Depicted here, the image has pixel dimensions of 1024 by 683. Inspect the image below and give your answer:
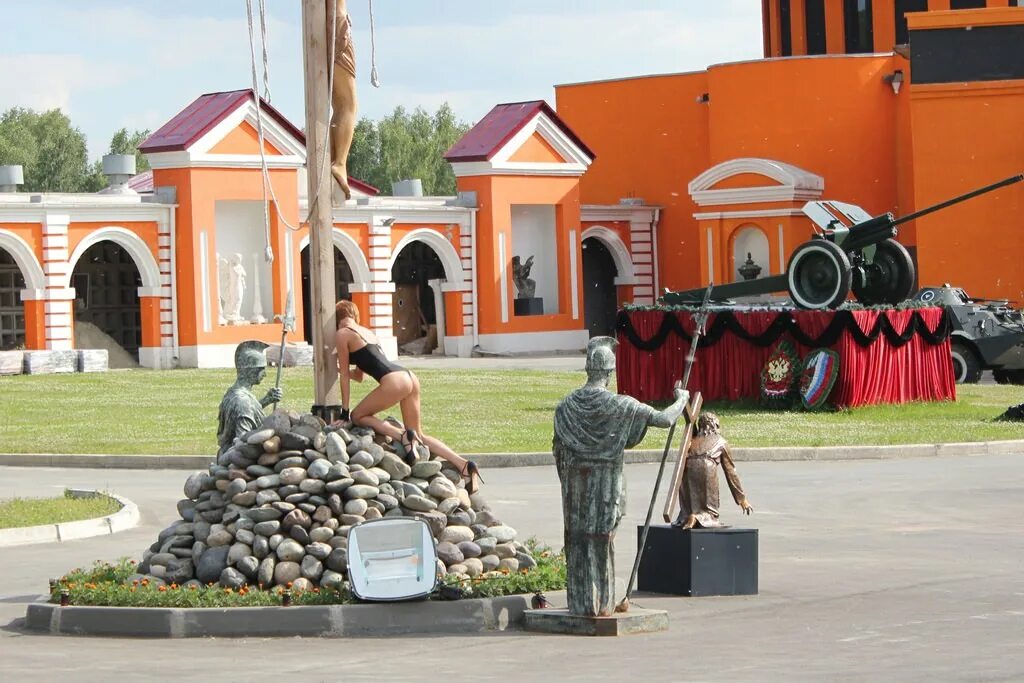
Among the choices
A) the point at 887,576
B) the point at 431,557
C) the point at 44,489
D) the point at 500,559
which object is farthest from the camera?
the point at 44,489

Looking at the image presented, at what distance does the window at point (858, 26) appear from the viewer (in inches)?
→ 2194

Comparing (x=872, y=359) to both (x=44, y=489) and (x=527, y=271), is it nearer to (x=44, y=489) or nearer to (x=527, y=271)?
(x=44, y=489)

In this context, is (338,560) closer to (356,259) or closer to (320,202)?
(320,202)

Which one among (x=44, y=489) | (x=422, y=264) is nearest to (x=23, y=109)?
(x=422, y=264)

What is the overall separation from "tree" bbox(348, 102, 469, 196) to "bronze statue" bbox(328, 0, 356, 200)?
273ft

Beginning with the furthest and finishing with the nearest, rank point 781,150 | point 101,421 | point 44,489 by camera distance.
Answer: point 781,150 → point 101,421 → point 44,489


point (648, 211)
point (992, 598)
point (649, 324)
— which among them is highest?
point (648, 211)

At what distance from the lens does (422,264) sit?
5228 cm

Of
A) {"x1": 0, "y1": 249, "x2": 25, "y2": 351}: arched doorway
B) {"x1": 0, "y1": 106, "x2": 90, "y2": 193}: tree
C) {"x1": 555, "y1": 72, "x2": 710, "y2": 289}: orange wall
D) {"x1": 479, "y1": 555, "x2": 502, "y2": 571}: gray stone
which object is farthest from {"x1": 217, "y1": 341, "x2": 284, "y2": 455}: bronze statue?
{"x1": 0, "y1": 106, "x2": 90, "y2": 193}: tree

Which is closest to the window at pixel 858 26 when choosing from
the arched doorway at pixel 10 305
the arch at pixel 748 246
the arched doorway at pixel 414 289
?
the arch at pixel 748 246

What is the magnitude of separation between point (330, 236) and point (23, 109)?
87248 millimetres

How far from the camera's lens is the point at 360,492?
38.3ft

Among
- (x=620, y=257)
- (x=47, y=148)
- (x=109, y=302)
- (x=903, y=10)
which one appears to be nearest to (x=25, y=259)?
(x=109, y=302)

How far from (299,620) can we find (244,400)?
2.43m
